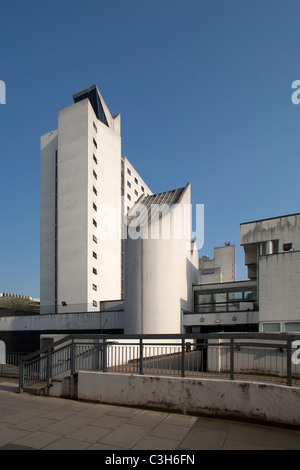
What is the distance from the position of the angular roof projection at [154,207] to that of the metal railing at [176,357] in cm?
1681

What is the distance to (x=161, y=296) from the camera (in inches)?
996

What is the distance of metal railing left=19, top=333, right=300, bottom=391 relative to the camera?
8516 mm

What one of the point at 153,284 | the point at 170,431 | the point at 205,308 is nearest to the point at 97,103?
the point at 205,308

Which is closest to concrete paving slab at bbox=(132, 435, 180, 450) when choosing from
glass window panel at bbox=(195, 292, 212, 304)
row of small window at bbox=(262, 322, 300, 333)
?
row of small window at bbox=(262, 322, 300, 333)

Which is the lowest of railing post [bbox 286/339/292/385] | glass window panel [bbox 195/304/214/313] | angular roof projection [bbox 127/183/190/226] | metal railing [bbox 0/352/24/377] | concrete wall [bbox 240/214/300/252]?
metal railing [bbox 0/352/24/377]

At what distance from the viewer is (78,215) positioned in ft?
155

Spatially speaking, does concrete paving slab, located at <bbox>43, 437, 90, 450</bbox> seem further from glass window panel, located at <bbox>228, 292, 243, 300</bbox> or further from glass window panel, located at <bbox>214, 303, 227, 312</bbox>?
glass window panel, located at <bbox>214, 303, 227, 312</bbox>

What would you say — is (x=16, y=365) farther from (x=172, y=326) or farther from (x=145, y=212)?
(x=145, y=212)

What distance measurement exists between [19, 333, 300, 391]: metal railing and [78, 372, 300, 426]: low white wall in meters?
0.34

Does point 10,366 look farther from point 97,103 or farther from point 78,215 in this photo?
point 97,103

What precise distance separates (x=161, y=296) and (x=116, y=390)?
16492 mm

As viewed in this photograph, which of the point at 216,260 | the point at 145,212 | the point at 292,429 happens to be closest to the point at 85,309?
the point at 145,212

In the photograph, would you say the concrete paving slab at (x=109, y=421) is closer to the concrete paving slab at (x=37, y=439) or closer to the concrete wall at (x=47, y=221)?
the concrete paving slab at (x=37, y=439)

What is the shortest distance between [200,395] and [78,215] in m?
41.6
